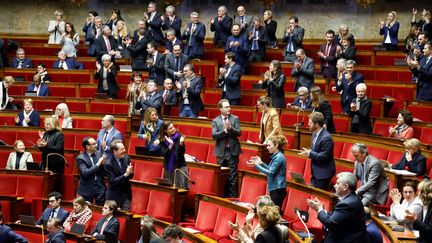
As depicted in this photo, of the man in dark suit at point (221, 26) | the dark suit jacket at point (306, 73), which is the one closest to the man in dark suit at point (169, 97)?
the dark suit jacket at point (306, 73)

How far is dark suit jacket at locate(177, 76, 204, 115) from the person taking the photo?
9.26m

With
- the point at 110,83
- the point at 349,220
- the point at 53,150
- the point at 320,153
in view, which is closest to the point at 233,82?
the point at 110,83

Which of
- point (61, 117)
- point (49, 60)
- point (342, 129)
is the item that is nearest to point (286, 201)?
point (342, 129)

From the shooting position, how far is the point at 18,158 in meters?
8.35

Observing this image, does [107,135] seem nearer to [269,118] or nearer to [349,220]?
[269,118]

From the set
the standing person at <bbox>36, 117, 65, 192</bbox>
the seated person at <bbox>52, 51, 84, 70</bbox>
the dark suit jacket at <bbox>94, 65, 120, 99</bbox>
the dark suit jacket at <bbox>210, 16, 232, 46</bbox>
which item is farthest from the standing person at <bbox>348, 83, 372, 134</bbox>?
the seated person at <bbox>52, 51, 84, 70</bbox>

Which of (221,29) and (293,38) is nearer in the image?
(293,38)

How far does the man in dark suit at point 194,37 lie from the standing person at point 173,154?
3660 millimetres

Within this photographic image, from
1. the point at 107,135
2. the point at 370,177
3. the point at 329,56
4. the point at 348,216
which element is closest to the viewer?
the point at 348,216

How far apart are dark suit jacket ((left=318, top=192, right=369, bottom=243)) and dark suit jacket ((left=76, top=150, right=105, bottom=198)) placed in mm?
3081

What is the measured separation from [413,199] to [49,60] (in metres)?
7.20

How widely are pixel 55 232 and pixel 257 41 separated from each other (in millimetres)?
5190

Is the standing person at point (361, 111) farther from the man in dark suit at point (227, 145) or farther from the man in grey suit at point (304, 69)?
the man in dark suit at point (227, 145)

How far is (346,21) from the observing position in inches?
500
